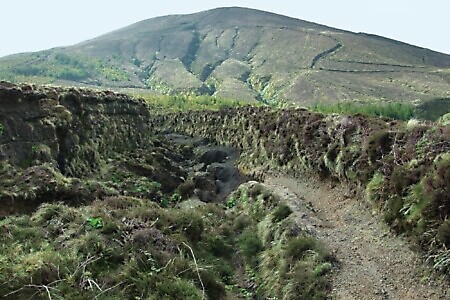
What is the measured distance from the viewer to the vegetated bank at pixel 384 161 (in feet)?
58.3

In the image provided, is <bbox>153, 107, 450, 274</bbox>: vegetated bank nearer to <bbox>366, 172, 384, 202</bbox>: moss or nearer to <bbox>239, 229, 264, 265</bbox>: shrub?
<bbox>366, 172, 384, 202</bbox>: moss

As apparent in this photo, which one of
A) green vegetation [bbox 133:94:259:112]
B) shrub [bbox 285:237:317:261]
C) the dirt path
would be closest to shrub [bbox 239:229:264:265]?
the dirt path

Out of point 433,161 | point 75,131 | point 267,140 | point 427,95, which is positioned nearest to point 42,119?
point 75,131

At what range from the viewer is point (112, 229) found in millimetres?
19875

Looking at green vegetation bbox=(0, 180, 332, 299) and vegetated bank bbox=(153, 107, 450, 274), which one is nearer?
green vegetation bbox=(0, 180, 332, 299)

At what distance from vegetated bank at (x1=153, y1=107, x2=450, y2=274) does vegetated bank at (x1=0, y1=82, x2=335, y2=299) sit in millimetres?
4010

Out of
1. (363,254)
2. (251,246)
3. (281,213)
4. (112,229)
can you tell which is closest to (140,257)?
(112,229)

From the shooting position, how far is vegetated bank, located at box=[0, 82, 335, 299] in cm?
1667

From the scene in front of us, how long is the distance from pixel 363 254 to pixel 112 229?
425 inches

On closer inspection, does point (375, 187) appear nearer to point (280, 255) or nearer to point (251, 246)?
point (280, 255)

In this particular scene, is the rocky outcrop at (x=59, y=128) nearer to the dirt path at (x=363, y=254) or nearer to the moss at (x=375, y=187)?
the dirt path at (x=363, y=254)

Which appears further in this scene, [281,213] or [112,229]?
[281,213]

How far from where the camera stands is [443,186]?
58.4 ft

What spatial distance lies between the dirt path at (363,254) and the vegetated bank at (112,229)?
912 millimetres
